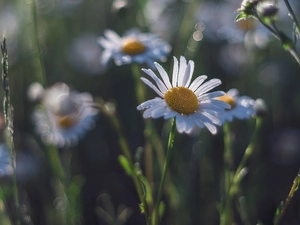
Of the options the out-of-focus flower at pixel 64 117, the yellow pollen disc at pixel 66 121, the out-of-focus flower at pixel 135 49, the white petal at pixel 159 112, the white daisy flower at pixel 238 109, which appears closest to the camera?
the white petal at pixel 159 112

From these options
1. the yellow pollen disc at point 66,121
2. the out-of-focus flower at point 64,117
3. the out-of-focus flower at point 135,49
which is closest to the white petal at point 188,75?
the out-of-focus flower at point 135,49

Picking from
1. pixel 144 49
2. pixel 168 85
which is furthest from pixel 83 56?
pixel 168 85

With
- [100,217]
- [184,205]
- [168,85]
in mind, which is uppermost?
[168,85]

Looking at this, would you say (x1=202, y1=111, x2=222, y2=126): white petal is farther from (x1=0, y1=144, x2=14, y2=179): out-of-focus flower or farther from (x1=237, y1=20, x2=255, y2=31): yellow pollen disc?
(x1=237, y1=20, x2=255, y2=31): yellow pollen disc

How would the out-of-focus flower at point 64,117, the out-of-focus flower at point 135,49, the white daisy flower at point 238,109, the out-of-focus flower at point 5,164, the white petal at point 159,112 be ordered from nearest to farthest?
the white petal at point 159,112
the white daisy flower at point 238,109
the out-of-focus flower at point 5,164
the out-of-focus flower at point 135,49
the out-of-focus flower at point 64,117

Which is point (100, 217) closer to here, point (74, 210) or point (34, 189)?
point (34, 189)

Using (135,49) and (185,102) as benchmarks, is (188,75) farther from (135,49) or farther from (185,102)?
(135,49)

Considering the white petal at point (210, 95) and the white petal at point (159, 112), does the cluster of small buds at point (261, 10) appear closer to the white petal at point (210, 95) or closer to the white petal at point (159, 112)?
the white petal at point (210, 95)
